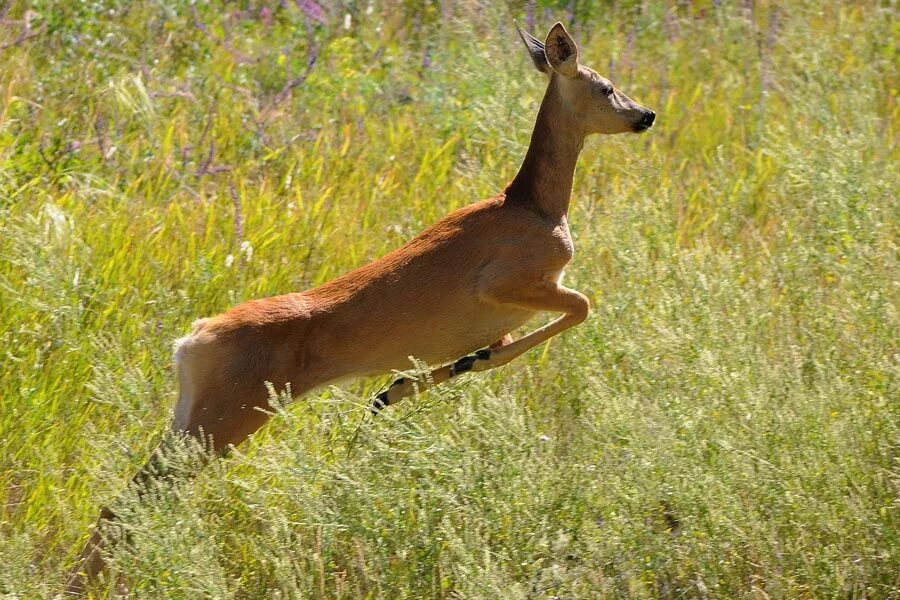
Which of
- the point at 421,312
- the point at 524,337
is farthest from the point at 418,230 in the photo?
the point at 421,312

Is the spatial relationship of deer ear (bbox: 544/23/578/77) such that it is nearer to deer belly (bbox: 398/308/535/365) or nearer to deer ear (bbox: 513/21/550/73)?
deer ear (bbox: 513/21/550/73)

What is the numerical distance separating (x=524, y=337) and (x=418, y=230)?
81.6 inches

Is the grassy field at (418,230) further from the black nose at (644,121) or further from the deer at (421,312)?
the black nose at (644,121)

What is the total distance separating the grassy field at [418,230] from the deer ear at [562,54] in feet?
3.68

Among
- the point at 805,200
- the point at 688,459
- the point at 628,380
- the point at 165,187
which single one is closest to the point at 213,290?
the point at 165,187

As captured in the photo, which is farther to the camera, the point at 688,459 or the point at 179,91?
the point at 179,91

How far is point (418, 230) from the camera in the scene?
7.72 meters

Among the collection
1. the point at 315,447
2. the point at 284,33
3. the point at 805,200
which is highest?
the point at 284,33

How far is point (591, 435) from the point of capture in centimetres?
574

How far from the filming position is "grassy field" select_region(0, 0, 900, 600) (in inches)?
192

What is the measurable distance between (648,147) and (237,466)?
4.52 metres

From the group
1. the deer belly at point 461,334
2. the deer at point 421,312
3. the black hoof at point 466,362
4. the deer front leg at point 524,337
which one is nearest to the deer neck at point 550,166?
the deer at point 421,312

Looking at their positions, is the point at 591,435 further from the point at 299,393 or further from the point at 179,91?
the point at 179,91

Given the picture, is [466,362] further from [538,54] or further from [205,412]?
[538,54]
